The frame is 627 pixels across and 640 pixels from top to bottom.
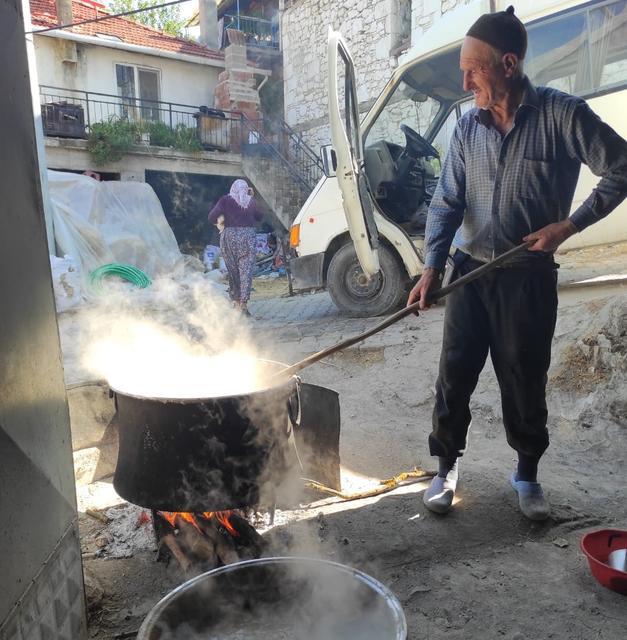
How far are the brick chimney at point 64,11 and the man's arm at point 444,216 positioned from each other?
59.5ft

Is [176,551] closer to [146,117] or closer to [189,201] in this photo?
[189,201]

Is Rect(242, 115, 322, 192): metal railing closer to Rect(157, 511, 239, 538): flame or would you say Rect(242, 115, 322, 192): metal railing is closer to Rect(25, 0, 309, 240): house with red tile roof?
Rect(25, 0, 309, 240): house with red tile roof

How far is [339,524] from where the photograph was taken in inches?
110

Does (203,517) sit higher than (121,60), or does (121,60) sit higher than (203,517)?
(121,60)

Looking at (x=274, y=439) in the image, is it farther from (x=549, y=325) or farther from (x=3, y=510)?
(x=549, y=325)

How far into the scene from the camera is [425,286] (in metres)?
2.74

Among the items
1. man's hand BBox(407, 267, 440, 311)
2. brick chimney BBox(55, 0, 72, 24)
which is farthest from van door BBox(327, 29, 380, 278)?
brick chimney BBox(55, 0, 72, 24)

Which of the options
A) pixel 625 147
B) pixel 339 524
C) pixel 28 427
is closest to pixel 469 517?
pixel 339 524

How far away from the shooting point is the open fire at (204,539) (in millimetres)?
2443

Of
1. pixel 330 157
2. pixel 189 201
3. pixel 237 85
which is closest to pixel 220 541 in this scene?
pixel 330 157

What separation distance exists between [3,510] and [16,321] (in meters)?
0.48

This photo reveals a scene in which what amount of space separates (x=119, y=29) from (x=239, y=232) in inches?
592

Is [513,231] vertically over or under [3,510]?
over

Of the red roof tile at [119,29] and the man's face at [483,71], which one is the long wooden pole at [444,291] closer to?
the man's face at [483,71]
